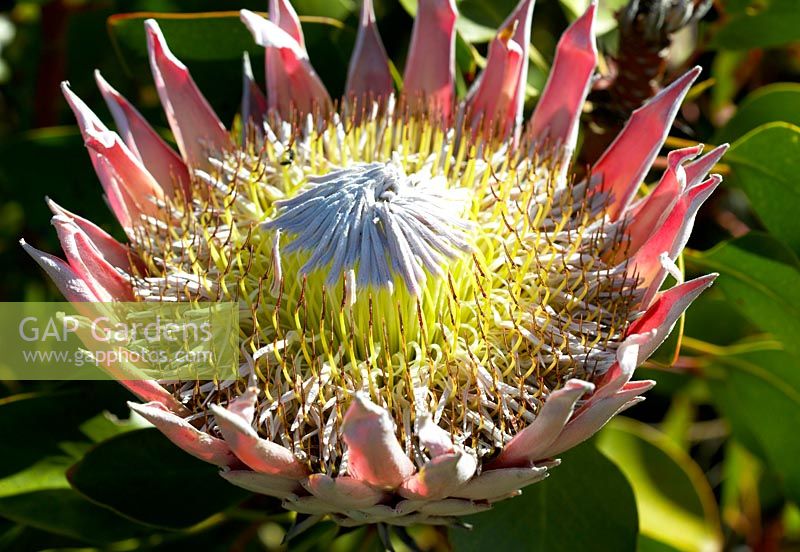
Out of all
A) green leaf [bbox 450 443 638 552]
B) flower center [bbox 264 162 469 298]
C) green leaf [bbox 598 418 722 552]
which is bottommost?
green leaf [bbox 598 418 722 552]

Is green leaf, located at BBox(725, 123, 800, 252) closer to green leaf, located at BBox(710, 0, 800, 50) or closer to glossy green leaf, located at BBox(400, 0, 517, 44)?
green leaf, located at BBox(710, 0, 800, 50)

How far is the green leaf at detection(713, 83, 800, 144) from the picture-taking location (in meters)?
2.14

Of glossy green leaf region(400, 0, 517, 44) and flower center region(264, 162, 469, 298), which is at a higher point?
glossy green leaf region(400, 0, 517, 44)

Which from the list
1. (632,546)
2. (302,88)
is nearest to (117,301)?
(302,88)

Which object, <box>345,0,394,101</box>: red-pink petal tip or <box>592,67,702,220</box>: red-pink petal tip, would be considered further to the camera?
<box>345,0,394,101</box>: red-pink petal tip

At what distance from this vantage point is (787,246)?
6.48 feet

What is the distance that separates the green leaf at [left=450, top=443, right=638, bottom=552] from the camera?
1855 mm

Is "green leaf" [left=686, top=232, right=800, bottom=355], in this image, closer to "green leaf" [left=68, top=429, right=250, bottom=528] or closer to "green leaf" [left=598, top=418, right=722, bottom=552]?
"green leaf" [left=598, top=418, right=722, bottom=552]

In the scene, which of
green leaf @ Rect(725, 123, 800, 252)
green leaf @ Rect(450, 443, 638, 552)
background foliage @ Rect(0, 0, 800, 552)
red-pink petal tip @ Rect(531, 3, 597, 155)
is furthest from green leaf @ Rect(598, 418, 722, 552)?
red-pink petal tip @ Rect(531, 3, 597, 155)

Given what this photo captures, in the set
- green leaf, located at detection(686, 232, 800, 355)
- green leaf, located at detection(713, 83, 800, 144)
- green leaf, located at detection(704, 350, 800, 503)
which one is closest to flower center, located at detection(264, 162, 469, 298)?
green leaf, located at detection(686, 232, 800, 355)

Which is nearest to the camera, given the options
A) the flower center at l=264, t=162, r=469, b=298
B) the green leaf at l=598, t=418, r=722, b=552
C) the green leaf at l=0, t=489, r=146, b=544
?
the flower center at l=264, t=162, r=469, b=298

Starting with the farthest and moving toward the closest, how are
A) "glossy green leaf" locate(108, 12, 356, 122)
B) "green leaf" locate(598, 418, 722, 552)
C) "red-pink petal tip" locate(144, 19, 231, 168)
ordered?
"green leaf" locate(598, 418, 722, 552) → "glossy green leaf" locate(108, 12, 356, 122) → "red-pink petal tip" locate(144, 19, 231, 168)

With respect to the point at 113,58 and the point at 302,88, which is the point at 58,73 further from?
the point at 302,88

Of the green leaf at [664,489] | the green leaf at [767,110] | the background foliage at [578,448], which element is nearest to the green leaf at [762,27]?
the background foliage at [578,448]
